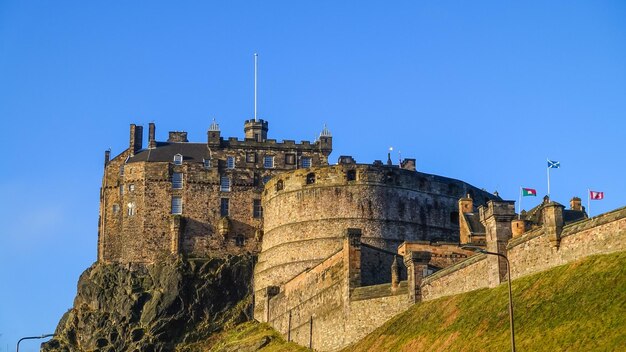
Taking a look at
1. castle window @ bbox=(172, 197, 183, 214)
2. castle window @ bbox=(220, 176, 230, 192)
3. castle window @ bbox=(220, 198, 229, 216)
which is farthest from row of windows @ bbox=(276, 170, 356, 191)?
castle window @ bbox=(172, 197, 183, 214)

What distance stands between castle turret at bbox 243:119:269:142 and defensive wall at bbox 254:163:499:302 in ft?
43.3

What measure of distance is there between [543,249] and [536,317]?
16.3 ft

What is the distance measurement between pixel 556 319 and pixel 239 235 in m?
56.7

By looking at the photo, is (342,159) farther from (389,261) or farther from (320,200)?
(389,261)

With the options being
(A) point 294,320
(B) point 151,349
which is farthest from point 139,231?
(A) point 294,320

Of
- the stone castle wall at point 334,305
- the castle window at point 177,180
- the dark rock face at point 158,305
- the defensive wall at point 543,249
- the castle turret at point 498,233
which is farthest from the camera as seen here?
the castle window at point 177,180

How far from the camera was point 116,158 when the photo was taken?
11094 centimetres

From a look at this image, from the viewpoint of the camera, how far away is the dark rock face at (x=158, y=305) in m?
100

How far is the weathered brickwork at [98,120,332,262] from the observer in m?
105

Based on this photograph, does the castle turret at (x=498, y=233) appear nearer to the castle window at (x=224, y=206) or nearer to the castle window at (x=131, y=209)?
the castle window at (x=224, y=206)

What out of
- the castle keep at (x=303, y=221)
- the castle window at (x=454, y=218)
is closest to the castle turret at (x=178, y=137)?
the castle keep at (x=303, y=221)

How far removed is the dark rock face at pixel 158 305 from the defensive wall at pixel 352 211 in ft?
12.9

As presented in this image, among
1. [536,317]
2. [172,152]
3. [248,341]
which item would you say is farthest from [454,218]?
[536,317]

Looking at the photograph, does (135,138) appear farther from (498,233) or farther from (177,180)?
(498,233)
